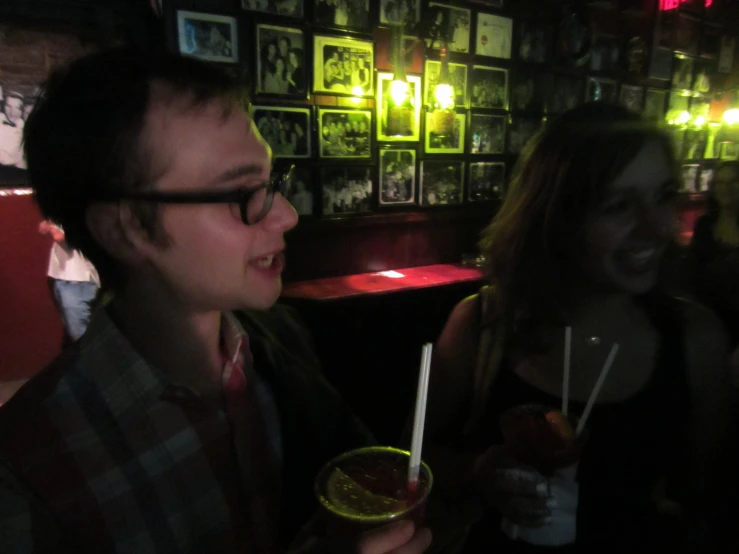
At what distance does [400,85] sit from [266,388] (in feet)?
11.3

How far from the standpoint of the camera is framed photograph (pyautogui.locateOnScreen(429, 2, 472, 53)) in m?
4.25

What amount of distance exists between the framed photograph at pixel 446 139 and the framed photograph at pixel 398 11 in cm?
79

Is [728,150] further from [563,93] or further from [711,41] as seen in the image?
[563,93]

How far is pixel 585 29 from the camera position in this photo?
4871 mm

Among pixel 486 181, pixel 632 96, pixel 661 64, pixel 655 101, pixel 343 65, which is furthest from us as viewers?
pixel 655 101

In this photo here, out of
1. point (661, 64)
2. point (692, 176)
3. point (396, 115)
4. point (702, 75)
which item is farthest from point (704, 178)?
point (396, 115)

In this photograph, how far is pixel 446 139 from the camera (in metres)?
4.56

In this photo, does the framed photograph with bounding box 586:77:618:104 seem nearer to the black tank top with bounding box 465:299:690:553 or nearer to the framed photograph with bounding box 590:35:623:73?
the framed photograph with bounding box 590:35:623:73

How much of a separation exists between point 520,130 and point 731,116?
3.94 meters

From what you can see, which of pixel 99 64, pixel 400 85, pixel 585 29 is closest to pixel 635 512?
pixel 99 64

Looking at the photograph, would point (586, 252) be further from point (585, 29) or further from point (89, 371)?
point (585, 29)

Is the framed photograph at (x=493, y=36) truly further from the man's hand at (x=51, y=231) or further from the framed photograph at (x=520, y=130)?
the man's hand at (x=51, y=231)

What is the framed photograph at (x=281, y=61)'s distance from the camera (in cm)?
355

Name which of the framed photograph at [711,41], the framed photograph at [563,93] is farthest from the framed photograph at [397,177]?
the framed photograph at [711,41]
